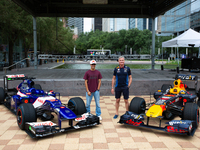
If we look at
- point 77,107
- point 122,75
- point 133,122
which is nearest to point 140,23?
point 122,75

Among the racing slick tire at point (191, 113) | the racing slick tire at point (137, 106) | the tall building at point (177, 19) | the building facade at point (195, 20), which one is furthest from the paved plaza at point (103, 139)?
the tall building at point (177, 19)

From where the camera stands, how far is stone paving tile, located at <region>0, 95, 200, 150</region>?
4.60 m

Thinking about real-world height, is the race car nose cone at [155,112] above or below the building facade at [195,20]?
below

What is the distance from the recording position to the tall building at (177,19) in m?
54.0

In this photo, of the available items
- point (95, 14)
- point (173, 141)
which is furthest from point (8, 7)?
point (173, 141)

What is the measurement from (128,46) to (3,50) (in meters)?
42.1

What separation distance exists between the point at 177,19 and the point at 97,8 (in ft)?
168

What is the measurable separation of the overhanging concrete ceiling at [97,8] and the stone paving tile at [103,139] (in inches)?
458

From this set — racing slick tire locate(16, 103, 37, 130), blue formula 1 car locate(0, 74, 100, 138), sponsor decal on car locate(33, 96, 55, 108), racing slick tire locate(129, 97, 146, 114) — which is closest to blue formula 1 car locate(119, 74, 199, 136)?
racing slick tire locate(129, 97, 146, 114)

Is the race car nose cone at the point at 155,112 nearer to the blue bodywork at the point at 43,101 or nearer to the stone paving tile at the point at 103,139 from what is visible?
the stone paving tile at the point at 103,139

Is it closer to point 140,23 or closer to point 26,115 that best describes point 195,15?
point 26,115

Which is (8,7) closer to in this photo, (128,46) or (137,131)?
(137,131)

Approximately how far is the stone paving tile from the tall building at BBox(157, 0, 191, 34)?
161ft

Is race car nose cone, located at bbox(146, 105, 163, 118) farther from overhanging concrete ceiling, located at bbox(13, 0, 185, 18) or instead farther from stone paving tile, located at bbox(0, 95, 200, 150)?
overhanging concrete ceiling, located at bbox(13, 0, 185, 18)
